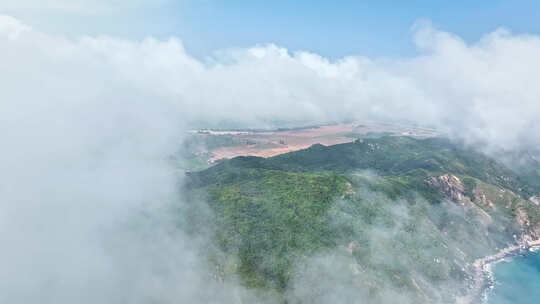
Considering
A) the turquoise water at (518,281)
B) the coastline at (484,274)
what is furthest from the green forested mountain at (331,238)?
the turquoise water at (518,281)

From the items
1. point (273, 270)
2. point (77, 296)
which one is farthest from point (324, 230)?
point (77, 296)

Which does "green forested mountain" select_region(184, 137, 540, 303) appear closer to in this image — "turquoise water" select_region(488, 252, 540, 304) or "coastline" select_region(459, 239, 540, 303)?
"coastline" select_region(459, 239, 540, 303)

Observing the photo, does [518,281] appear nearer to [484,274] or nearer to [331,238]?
[484,274]

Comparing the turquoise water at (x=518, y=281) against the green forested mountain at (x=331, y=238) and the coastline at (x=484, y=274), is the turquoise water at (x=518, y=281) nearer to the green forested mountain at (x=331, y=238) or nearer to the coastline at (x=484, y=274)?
the coastline at (x=484, y=274)

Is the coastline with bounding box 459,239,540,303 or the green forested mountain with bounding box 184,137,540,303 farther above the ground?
the green forested mountain with bounding box 184,137,540,303

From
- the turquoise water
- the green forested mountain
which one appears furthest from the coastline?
the green forested mountain

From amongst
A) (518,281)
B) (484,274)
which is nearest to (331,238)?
(484,274)

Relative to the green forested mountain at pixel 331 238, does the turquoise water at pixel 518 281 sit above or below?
below

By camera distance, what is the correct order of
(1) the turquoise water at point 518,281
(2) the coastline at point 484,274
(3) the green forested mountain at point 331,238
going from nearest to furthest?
(3) the green forested mountain at point 331,238 → (2) the coastline at point 484,274 → (1) the turquoise water at point 518,281

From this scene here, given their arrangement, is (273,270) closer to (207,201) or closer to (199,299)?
(199,299)
